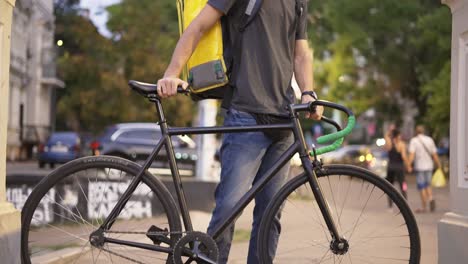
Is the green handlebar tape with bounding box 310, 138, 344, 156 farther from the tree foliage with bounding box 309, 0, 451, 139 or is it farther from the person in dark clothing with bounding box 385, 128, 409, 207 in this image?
the tree foliage with bounding box 309, 0, 451, 139

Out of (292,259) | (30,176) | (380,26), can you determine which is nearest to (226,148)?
(292,259)

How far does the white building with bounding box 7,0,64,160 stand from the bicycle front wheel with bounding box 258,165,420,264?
38.5m

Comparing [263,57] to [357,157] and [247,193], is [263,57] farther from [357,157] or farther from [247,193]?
[357,157]

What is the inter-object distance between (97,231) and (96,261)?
15 centimetres

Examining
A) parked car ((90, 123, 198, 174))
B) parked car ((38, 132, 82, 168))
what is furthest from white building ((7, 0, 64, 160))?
parked car ((90, 123, 198, 174))

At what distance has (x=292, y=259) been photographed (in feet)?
15.2

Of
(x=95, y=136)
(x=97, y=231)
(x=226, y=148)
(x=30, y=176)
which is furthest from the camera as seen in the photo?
(x=95, y=136)

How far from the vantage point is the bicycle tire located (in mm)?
4227

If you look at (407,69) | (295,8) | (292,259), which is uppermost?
(407,69)

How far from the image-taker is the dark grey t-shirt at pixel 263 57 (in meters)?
4.49

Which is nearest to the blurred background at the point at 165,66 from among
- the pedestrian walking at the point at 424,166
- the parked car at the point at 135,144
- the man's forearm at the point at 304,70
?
the parked car at the point at 135,144

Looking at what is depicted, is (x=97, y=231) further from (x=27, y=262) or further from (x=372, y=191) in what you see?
(x=372, y=191)

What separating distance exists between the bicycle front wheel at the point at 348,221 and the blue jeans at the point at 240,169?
0.45 ft

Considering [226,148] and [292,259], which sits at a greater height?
[226,148]
